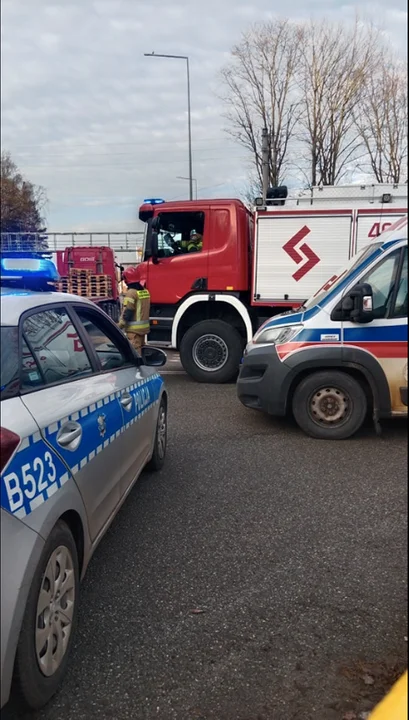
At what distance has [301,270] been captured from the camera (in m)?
8.36

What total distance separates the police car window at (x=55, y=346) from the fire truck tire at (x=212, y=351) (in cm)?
558

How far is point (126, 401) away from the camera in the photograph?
3434 millimetres

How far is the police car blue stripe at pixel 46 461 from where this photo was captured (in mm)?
1909

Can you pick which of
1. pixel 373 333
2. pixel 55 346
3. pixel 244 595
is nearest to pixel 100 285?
pixel 373 333

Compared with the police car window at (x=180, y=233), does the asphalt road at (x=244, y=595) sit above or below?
below

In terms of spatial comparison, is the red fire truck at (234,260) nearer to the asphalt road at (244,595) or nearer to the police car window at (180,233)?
the police car window at (180,233)

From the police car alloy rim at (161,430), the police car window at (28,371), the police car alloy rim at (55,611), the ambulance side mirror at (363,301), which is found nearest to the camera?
the police car alloy rim at (55,611)

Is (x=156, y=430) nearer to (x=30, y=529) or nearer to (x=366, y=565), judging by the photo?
(x=366, y=565)

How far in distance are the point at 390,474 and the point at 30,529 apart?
3.35 meters

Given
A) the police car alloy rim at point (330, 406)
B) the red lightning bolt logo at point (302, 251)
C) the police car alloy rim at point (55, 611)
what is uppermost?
the red lightning bolt logo at point (302, 251)

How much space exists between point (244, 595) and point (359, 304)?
301cm

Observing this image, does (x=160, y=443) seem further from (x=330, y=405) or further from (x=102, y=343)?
(x=330, y=405)

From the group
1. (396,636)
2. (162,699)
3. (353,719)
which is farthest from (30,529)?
(396,636)

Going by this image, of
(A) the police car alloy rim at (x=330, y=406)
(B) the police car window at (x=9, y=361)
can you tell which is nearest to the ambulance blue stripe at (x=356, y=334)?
(A) the police car alloy rim at (x=330, y=406)
